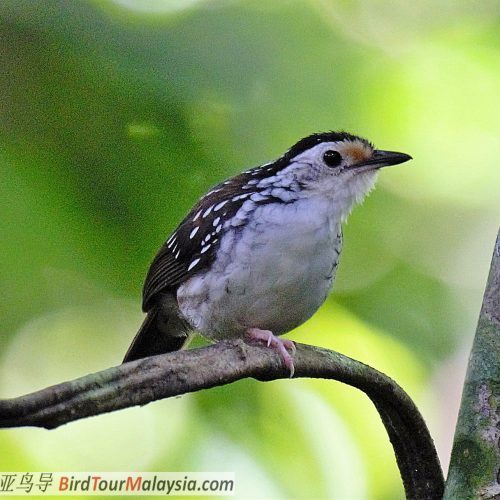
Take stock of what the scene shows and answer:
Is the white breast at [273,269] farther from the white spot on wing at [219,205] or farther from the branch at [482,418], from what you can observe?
the branch at [482,418]

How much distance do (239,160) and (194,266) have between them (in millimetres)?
343

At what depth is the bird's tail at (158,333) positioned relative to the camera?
1817 mm

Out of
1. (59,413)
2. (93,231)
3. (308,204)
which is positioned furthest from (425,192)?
(59,413)

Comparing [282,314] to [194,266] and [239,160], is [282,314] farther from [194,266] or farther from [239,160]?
[239,160]

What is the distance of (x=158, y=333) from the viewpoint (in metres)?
1.85

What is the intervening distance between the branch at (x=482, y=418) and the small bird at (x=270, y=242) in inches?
13.9

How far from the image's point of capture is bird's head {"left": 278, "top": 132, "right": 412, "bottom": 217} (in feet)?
5.32

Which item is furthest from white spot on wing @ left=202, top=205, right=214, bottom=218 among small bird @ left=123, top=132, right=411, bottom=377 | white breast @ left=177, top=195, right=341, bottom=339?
white breast @ left=177, top=195, right=341, bottom=339

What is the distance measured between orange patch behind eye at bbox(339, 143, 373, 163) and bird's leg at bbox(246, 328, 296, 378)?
0.37 meters

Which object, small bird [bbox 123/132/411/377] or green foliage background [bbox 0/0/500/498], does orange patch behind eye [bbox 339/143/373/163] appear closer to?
small bird [bbox 123/132/411/377]

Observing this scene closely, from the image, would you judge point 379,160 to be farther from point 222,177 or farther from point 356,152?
point 222,177

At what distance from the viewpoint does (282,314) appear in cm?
161

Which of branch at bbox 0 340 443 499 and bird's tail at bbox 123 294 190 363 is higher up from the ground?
bird's tail at bbox 123 294 190 363

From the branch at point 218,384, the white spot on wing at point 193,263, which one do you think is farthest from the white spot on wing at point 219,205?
the branch at point 218,384
